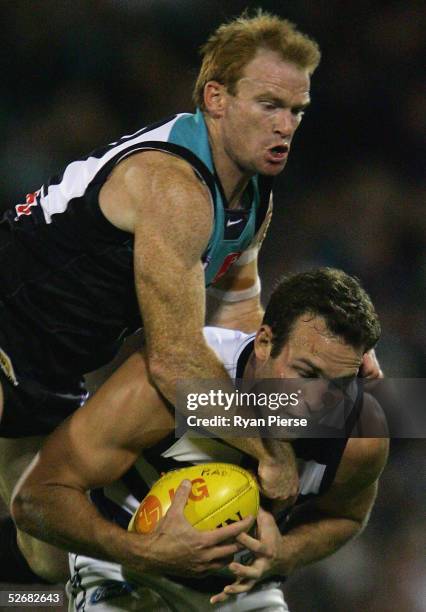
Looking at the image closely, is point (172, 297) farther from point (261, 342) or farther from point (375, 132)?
point (375, 132)

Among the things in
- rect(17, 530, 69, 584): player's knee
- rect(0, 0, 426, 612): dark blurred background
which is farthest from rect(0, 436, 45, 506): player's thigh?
rect(0, 0, 426, 612): dark blurred background

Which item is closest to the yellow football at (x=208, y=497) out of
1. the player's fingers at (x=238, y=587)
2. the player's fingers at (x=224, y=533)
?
the player's fingers at (x=224, y=533)

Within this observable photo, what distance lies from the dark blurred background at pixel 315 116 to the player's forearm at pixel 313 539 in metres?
1.39

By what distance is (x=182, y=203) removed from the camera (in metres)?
1.96

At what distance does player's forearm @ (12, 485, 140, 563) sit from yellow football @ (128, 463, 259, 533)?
54 mm

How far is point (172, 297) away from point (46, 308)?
16.8 inches

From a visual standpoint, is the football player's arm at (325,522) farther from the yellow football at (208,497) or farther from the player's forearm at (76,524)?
the player's forearm at (76,524)

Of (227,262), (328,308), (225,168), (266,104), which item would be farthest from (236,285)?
(328,308)

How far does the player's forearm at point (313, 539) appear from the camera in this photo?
78.3 inches

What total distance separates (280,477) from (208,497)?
15cm

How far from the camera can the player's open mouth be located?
7.23ft

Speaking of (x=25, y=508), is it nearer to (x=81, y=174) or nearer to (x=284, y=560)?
(x=284, y=560)

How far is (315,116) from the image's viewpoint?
4074 millimetres

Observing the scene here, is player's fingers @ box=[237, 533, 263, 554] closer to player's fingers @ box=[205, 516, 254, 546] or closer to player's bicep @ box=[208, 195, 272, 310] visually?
player's fingers @ box=[205, 516, 254, 546]
